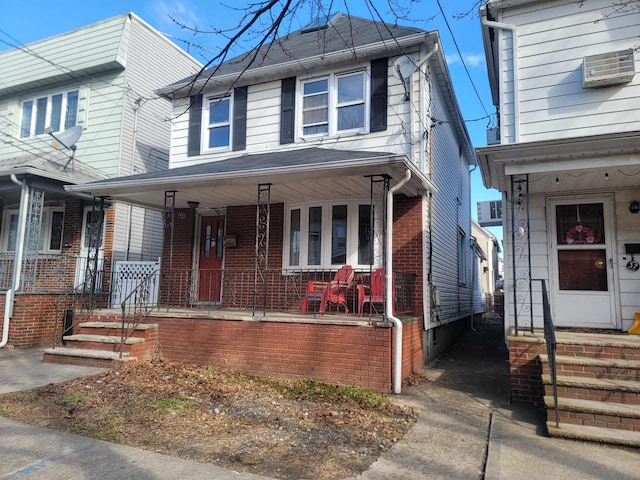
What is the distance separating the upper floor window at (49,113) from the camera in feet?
42.8

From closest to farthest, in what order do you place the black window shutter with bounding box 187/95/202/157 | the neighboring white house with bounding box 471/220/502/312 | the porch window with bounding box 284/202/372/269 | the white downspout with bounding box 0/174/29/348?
the porch window with bounding box 284/202/372/269 → the white downspout with bounding box 0/174/29/348 → the black window shutter with bounding box 187/95/202/157 → the neighboring white house with bounding box 471/220/502/312

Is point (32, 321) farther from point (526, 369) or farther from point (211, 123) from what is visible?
point (526, 369)

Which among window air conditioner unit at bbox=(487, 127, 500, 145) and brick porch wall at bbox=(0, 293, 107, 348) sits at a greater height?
window air conditioner unit at bbox=(487, 127, 500, 145)

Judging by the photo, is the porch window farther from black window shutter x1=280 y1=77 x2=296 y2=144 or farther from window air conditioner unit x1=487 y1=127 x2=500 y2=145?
window air conditioner unit x1=487 y1=127 x2=500 y2=145

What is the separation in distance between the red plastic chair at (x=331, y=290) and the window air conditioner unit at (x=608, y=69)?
4.61m

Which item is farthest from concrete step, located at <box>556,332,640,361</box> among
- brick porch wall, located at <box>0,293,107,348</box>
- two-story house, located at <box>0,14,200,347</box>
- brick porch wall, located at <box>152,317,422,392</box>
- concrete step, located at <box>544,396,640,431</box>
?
brick porch wall, located at <box>0,293,107,348</box>

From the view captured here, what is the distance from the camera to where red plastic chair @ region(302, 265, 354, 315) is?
738cm

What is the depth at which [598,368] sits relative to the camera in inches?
197

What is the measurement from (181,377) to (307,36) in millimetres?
8676

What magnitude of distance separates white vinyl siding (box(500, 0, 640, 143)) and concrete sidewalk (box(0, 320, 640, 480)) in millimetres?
4181

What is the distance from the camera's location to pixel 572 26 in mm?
6848

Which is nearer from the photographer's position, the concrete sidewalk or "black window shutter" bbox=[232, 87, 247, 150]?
the concrete sidewalk

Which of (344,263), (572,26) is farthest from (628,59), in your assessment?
(344,263)

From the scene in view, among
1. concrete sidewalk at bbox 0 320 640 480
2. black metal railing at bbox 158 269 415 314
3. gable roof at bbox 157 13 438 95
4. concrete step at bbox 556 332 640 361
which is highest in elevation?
gable roof at bbox 157 13 438 95
